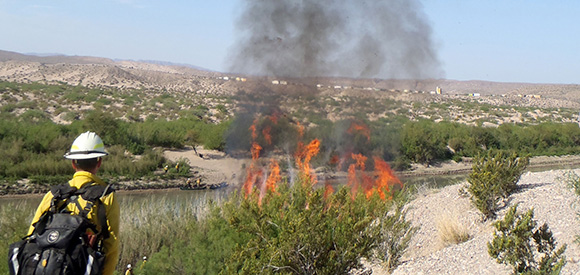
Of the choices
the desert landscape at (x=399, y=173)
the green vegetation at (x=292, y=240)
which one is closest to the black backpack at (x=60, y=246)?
the green vegetation at (x=292, y=240)

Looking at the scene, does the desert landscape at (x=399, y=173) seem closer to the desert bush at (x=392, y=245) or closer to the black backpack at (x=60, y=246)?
the desert bush at (x=392, y=245)

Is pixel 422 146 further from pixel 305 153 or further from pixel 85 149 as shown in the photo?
pixel 85 149

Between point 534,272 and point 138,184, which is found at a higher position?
point 534,272

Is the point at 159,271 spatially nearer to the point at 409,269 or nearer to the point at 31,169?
the point at 409,269

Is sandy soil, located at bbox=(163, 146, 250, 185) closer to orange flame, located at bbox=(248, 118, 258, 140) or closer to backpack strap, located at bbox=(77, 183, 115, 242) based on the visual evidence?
orange flame, located at bbox=(248, 118, 258, 140)

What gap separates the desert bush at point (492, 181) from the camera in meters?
11.7

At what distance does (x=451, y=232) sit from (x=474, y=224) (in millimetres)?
1432

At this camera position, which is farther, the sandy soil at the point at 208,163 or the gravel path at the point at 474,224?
the sandy soil at the point at 208,163

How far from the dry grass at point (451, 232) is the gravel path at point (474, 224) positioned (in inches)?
5.6

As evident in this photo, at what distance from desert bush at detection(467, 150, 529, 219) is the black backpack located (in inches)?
384

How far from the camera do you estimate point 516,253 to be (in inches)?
246

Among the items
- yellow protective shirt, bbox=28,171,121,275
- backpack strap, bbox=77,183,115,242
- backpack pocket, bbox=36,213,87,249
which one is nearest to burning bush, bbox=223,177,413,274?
yellow protective shirt, bbox=28,171,121,275

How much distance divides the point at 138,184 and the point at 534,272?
74.7ft

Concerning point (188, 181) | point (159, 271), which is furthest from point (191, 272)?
point (188, 181)
